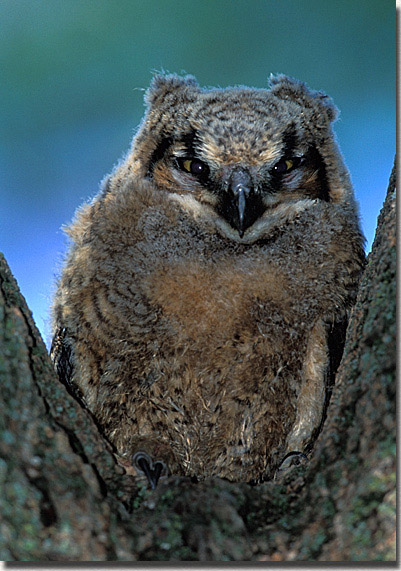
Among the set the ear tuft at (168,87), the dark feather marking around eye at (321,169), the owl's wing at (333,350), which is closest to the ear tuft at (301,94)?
the dark feather marking around eye at (321,169)

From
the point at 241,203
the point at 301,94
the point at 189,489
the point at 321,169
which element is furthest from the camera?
the point at 301,94

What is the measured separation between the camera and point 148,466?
3.76 ft

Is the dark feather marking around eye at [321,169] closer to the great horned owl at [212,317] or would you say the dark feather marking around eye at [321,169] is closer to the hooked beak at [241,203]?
the great horned owl at [212,317]

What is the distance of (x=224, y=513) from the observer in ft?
2.75

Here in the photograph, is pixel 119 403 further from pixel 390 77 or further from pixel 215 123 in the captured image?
pixel 390 77

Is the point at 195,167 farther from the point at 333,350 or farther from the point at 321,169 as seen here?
the point at 333,350

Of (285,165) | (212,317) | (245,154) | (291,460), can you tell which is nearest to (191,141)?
(245,154)

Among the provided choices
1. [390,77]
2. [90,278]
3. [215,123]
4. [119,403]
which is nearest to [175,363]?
[119,403]

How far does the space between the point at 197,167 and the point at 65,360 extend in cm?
77

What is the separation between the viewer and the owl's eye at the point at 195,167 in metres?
1.67

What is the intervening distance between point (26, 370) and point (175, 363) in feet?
1.91

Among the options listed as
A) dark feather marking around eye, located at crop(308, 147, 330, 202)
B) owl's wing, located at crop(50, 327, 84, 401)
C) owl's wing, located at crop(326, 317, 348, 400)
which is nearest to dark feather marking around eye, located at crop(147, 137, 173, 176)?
dark feather marking around eye, located at crop(308, 147, 330, 202)

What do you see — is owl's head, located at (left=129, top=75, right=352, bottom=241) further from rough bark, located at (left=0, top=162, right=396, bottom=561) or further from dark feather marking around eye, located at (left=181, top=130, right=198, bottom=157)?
rough bark, located at (left=0, top=162, right=396, bottom=561)

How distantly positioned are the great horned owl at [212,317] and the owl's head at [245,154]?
10 millimetres
